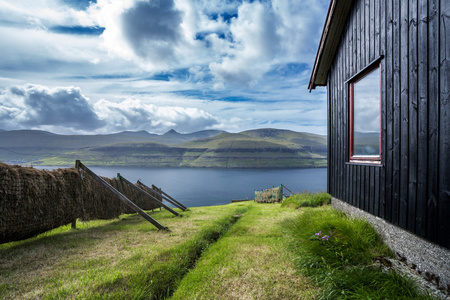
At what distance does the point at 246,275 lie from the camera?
470cm

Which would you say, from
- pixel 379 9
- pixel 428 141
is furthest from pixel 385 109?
pixel 379 9

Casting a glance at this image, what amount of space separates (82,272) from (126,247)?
5.56 feet

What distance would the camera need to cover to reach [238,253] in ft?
19.4

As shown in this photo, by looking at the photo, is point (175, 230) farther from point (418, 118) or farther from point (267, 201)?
point (267, 201)

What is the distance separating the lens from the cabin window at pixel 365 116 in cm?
571

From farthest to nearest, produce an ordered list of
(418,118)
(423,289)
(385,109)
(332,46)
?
(332,46), (385,109), (418,118), (423,289)

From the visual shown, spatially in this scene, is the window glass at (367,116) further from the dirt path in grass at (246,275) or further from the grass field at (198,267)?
the dirt path in grass at (246,275)

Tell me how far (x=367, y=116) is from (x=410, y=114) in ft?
6.59

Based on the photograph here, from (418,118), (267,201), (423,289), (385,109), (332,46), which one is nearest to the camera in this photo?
(423,289)

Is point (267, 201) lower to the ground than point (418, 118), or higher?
lower

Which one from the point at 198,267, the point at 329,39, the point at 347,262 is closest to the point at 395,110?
the point at 347,262

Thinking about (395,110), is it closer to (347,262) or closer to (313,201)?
(347,262)

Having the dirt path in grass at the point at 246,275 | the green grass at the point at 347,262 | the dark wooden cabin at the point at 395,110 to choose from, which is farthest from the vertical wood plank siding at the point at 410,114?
the dirt path in grass at the point at 246,275

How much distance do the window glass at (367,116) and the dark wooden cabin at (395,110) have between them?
0.02 meters
